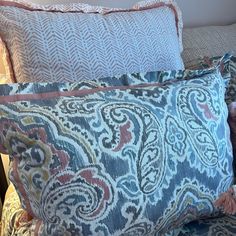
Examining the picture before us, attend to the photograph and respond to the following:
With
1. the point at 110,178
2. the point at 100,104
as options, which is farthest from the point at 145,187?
the point at 100,104

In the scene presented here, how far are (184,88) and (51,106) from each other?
0.30 metres

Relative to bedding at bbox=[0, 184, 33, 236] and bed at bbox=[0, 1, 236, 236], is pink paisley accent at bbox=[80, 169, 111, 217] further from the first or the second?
bedding at bbox=[0, 184, 33, 236]

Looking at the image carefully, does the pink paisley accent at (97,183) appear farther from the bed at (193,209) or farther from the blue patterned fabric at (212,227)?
the blue patterned fabric at (212,227)

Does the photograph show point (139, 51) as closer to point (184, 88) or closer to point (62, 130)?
point (184, 88)

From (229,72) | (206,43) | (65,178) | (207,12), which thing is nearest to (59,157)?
(65,178)

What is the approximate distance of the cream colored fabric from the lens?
124cm

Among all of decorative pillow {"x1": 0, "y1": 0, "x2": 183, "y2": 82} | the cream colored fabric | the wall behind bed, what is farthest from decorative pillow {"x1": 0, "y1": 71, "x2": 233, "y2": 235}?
the wall behind bed

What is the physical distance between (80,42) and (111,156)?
0.38 meters

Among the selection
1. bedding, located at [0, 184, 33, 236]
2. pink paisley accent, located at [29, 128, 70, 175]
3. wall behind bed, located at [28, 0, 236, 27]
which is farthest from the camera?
wall behind bed, located at [28, 0, 236, 27]

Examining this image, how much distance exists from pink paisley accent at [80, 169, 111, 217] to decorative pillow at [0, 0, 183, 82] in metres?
0.34

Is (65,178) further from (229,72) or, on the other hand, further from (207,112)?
(229,72)

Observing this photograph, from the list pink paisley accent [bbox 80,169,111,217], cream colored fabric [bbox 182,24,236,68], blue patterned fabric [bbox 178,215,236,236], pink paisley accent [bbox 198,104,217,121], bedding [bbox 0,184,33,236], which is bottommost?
blue patterned fabric [bbox 178,215,236,236]

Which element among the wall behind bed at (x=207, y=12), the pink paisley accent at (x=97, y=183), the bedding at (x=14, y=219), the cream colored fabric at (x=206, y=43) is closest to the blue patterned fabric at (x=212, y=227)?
the pink paisley accent at (x=97, y=183)

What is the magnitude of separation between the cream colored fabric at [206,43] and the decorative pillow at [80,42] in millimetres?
182
